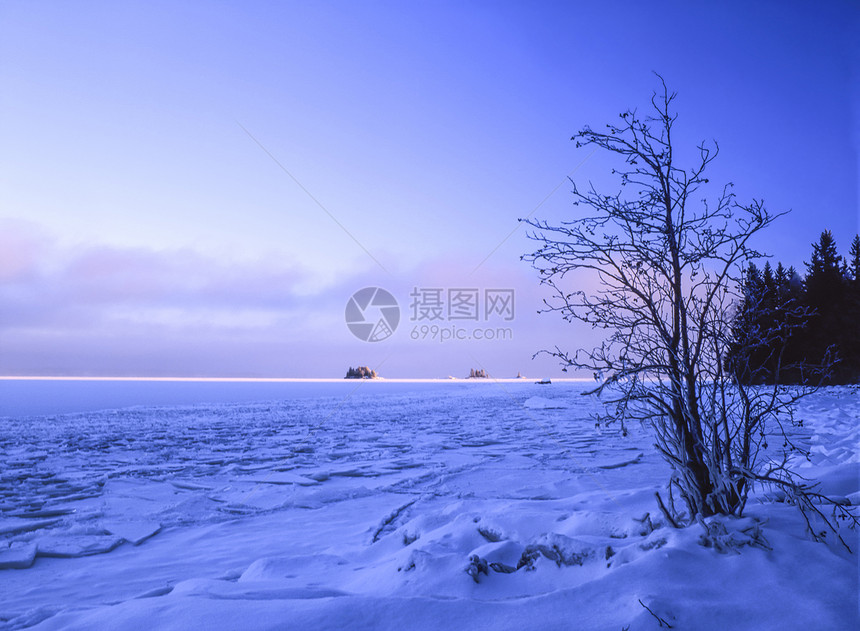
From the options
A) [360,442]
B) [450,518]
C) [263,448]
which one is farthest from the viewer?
[360,442]

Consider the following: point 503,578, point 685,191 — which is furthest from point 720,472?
point 685,191

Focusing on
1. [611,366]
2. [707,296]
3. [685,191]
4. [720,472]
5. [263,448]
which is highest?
[685,191]

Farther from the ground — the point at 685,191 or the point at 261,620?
the point at 685,191

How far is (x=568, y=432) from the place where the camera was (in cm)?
858

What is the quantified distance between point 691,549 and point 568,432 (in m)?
6.69

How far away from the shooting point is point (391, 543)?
3.23 m

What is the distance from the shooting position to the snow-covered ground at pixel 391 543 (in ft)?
6.10

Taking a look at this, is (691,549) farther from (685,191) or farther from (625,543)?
(685,191)

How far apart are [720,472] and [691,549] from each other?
1.55 feet

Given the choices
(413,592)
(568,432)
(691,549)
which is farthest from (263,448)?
(691,549)

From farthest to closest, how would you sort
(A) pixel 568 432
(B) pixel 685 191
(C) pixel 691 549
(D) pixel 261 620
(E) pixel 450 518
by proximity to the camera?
(A) pixel 568 432
(E) pixel 450 518
(B) pixel 685 191
(C) pixel 691 549
(D) pixel 261 620

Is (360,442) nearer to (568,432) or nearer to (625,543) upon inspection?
(568,432)

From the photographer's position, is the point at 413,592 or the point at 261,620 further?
the point at 413,592

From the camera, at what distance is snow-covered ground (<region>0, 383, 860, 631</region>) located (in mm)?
1858
